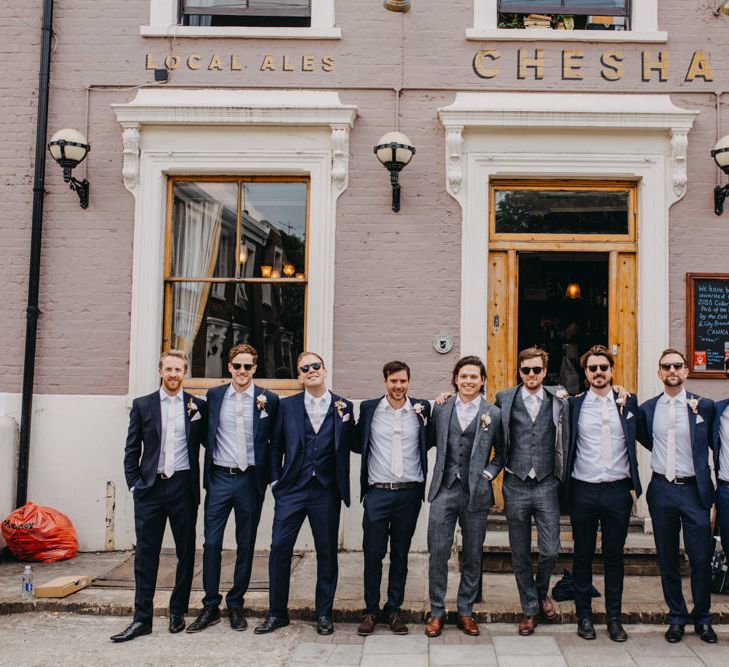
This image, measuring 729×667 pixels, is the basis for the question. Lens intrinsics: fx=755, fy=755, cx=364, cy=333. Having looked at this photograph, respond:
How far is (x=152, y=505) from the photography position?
16.9 ft

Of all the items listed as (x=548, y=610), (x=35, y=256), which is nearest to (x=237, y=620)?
(x=548, y=610)

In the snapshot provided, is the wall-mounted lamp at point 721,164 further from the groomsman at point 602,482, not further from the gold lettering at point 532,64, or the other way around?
the groomsman at point 602,482

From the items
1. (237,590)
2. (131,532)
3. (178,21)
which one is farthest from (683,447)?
(178,21)

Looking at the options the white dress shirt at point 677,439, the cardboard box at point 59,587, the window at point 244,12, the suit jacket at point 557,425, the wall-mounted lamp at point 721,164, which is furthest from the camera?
the window at point 244,12

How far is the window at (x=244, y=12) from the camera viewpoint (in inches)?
292

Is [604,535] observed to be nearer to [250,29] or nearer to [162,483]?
[162,483]

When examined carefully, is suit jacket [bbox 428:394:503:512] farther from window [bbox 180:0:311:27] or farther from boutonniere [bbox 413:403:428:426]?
window [bbox 180:0:311:27]

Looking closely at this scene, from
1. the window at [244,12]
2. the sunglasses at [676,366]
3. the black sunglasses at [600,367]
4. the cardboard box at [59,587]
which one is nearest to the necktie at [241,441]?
the cardboard box at [59,587]

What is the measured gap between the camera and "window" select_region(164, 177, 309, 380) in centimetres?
729

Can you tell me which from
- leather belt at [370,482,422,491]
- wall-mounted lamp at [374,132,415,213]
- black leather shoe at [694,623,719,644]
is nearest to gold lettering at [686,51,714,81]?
wall-mounted lamp at [374,132,415,213]

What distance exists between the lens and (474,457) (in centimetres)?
512

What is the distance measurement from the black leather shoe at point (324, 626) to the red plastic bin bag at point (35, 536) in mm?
2851

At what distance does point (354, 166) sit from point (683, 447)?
12.6ft

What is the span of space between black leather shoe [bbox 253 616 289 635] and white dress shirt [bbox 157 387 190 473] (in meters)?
1.18
